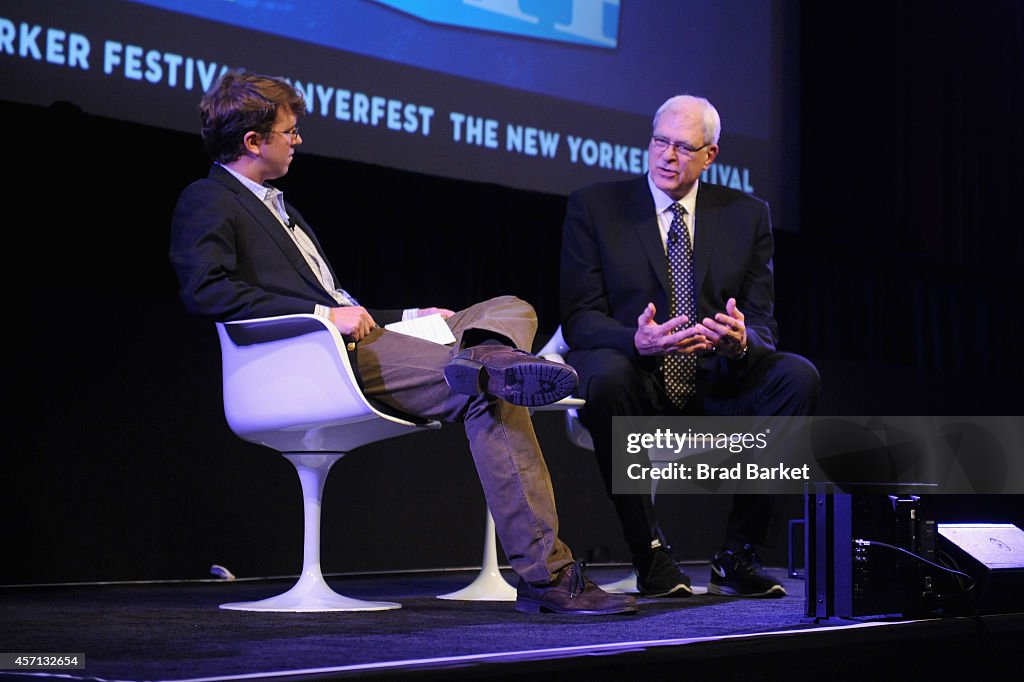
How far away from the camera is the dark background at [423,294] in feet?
9.70

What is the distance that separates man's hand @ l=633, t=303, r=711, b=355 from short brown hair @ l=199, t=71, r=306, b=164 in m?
0.90

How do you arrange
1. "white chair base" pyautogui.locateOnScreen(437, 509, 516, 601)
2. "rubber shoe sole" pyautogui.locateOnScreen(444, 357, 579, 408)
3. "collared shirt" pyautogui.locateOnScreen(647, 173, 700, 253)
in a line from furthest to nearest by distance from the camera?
"collared shirt" pyautogui.locateOnScreen(647, 173, 700, 253), "white chair base" pyautogui.locateOnScreen(437, 509, 516, 601), "rubber shoe sole" pyautogui.locateOnScreen(444, 357, 579, 408)

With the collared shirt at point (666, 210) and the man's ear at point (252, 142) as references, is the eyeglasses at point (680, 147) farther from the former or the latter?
the man's ear at point (252, 142)

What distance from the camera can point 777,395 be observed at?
8.52 feet

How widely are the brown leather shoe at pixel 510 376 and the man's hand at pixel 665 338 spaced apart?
0.52 metres

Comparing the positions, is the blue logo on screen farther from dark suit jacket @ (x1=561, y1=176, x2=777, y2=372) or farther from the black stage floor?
the black stage floor

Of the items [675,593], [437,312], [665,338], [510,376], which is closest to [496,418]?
[510,376]

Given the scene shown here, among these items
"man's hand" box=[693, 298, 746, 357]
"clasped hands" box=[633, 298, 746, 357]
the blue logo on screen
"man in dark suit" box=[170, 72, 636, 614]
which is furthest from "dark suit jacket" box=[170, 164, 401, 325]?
the blue logo on screen

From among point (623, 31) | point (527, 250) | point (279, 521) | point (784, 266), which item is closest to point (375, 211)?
point (527, 250)

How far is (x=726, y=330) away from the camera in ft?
8.30

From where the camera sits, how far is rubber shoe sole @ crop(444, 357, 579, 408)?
1951 millimetres

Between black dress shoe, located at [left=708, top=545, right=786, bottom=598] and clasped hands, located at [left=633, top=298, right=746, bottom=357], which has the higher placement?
clasped hands, located at [left=633, top=298, right=746, bottom=357]

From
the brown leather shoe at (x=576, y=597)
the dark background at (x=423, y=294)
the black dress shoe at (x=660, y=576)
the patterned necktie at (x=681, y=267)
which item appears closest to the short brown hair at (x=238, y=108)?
the dark background at (x=423, y=294)

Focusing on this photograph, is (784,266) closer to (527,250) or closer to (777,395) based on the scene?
(527,250)
